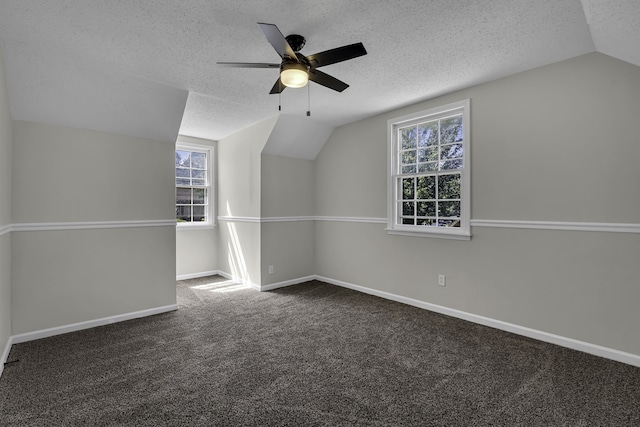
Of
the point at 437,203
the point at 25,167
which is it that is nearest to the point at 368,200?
the point at 437,203

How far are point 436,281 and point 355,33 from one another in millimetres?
2718

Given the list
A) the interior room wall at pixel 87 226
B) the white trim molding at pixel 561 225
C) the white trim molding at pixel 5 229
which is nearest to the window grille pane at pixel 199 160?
the interior room wall at pixel 87 226

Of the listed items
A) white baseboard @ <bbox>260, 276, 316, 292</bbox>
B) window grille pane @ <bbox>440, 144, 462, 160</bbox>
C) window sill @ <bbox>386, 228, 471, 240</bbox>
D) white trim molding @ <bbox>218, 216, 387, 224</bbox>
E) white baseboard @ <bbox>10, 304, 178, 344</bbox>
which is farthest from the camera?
white baseboard @ <bbox>260, 276, 316, 292</bbox>

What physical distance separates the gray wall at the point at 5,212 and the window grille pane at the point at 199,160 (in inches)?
108

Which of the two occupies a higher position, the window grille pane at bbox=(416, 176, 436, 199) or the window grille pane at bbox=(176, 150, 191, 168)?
the window grille pane at bbox=(176, 150, 191, 168)

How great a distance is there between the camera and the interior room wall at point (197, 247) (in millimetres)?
5176

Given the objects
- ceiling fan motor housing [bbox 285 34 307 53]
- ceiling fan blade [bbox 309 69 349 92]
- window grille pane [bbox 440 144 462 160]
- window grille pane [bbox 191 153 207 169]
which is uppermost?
ceiling fan motor housing [bbox 285 34 307 53]

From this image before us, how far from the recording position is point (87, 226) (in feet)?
10.4

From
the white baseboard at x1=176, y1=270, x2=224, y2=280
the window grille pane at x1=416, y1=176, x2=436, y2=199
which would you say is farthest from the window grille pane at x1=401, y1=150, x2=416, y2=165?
the white baseboard at x1=176, y1=270, x2=224, y2=280

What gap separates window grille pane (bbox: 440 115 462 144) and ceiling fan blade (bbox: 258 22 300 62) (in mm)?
2200

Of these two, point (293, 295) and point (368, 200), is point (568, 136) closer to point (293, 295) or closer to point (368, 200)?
point (368, 200)

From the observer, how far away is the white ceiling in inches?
77.5

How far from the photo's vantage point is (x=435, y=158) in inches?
145

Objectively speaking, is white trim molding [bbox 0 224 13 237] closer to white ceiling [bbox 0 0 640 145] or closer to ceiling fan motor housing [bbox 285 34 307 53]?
white ceiling [bbox 0 0 640 145]
